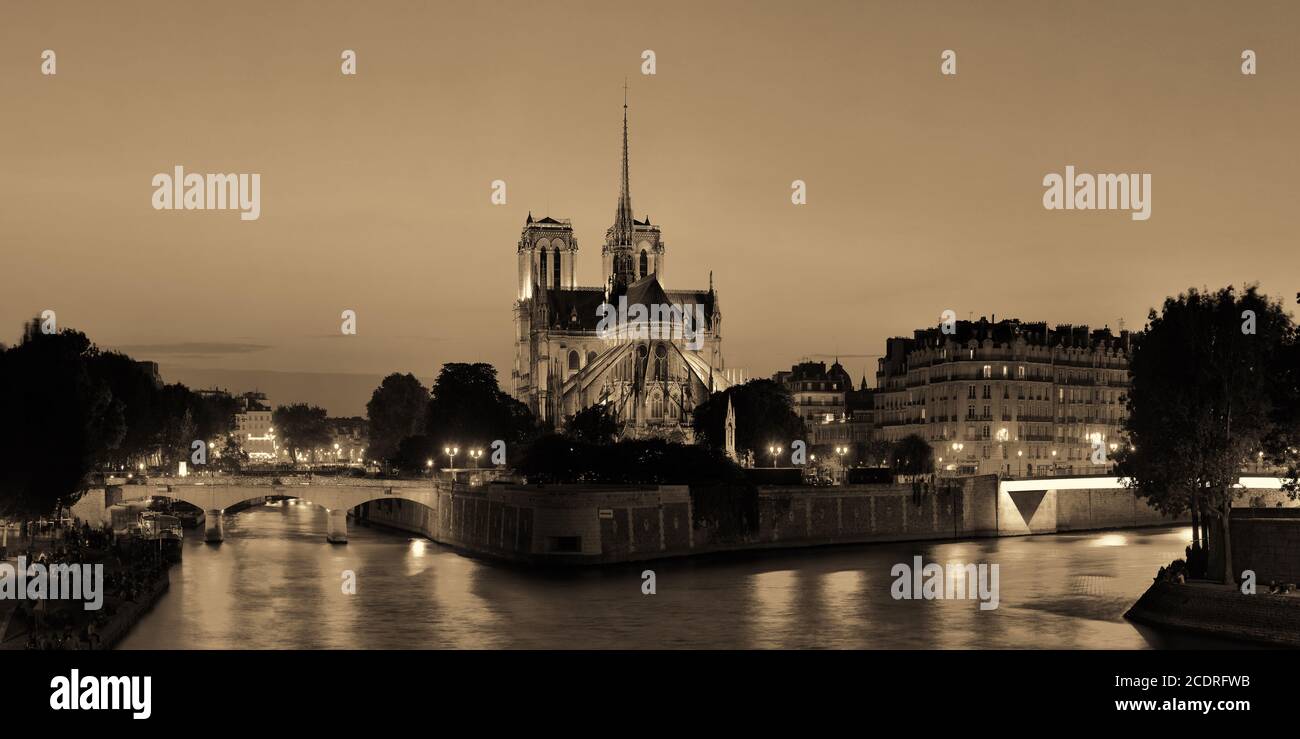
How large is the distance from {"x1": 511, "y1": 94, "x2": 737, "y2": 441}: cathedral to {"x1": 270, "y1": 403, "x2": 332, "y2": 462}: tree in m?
58.7

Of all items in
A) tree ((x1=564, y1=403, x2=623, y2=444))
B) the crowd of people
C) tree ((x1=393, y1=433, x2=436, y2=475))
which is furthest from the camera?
tree ((x1=393, y1=433, x2=436, y2=475))

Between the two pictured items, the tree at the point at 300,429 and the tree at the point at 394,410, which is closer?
Answer: the tree at the point at 394,410

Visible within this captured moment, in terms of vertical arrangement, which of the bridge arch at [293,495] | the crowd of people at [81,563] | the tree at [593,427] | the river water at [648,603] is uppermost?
the tree at [593,427]

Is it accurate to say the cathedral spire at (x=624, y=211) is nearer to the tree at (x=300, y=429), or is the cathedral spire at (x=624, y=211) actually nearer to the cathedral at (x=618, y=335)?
the cathedral at (x=618, y=335)

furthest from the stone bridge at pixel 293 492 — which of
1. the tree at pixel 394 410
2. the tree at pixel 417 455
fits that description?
the tree at pixel 394 410

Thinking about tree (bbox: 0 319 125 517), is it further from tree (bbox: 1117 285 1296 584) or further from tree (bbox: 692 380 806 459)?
tree (bbox: 692 380 806 459)

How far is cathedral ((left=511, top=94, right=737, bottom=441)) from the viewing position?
102 metres

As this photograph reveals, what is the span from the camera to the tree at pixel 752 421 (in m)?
87.5

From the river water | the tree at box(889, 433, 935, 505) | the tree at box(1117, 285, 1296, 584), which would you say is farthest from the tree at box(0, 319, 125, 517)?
the tree at box(889, 433, 935, 505)

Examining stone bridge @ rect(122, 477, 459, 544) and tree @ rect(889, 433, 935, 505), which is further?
tree @ rect(889, 433, 935, 505)

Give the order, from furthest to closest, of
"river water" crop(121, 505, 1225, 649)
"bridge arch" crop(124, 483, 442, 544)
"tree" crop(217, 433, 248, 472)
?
"tree" crop(217, 433, 248, 472) < "bridge arch" crop(124, 483, 442, 544) < "river water" crop(121, 505, 1225, 649)

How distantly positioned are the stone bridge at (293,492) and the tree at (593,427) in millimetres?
16995
